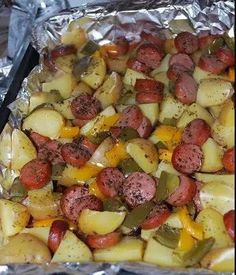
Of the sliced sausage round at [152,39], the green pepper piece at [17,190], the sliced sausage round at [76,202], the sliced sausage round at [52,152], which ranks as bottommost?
the green pepper piece at [17,190]

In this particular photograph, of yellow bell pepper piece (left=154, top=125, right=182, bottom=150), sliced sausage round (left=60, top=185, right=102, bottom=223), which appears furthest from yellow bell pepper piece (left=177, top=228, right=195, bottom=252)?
yellow bell pepper piece (left=154, top=125, right=182, bottom=150)

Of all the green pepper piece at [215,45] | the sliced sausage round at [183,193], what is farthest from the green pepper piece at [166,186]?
the green pepper piece at [215,45]

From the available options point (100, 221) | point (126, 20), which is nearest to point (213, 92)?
point (100, 221)

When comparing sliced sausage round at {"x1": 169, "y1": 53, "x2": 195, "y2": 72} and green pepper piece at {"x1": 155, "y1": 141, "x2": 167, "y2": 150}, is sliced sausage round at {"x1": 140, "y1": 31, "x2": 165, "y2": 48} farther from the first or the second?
green pepper piece at {"x1": 155, "y1": 141, "x2": 167, "y2": 150}

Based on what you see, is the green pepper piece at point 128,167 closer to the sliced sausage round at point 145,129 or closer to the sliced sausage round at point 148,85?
the sliced sausage round at point 145,129

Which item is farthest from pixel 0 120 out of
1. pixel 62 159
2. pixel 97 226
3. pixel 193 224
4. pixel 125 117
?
pixel 193 224

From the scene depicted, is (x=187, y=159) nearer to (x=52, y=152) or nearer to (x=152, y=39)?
(x=52, y=152)

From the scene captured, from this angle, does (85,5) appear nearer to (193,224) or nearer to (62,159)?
(62,159)
